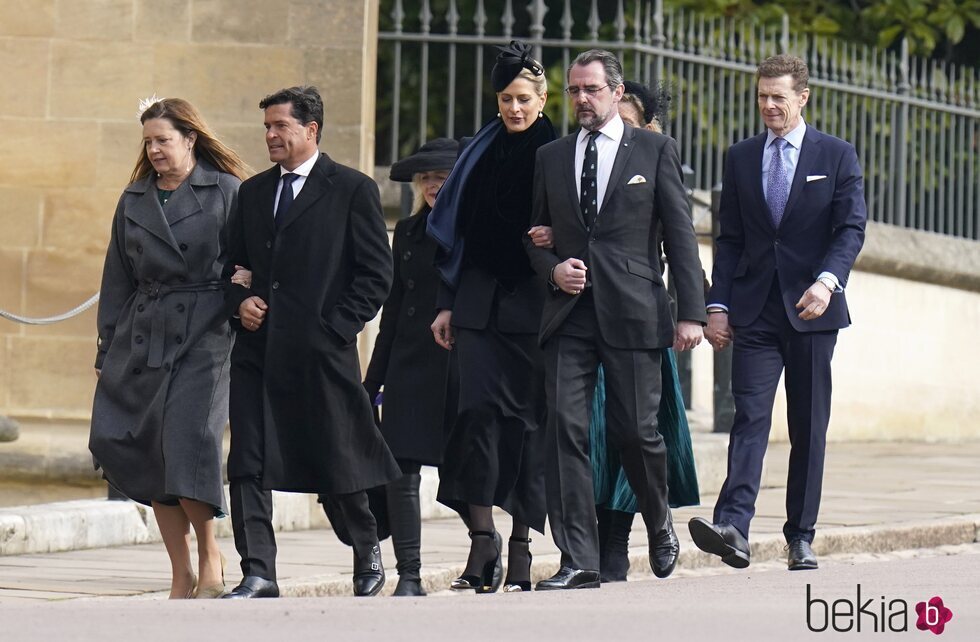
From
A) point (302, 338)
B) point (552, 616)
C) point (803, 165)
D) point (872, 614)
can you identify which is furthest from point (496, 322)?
point (872, 614)

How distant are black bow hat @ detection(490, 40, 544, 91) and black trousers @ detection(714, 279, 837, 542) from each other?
1.13 metres

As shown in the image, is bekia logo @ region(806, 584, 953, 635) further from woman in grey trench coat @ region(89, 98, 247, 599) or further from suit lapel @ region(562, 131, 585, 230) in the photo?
woman in grey trench coat @ region(89, 98, 247, 599)

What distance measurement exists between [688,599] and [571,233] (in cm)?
136

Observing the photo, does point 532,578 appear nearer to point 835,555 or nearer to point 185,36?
point 835,555

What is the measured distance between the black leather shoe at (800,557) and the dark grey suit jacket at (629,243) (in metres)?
0.88

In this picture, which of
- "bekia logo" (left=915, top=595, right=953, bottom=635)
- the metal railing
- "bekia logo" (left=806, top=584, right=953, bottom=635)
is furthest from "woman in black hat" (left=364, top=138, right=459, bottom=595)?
the metal railing

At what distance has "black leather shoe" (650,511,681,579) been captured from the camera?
743 centimetres

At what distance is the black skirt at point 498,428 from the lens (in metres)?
7.60

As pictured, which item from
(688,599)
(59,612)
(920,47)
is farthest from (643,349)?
(920,47)

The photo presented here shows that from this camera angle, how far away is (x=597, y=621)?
→ 19.6 ft

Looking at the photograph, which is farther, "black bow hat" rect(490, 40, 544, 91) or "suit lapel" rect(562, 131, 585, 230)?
"black bow hat" rect(490, 40, 544, 91)

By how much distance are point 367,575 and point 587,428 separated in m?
0.90

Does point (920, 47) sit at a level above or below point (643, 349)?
above

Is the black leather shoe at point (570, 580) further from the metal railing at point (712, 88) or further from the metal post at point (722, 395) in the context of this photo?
the metal railing at point (712, 88)
